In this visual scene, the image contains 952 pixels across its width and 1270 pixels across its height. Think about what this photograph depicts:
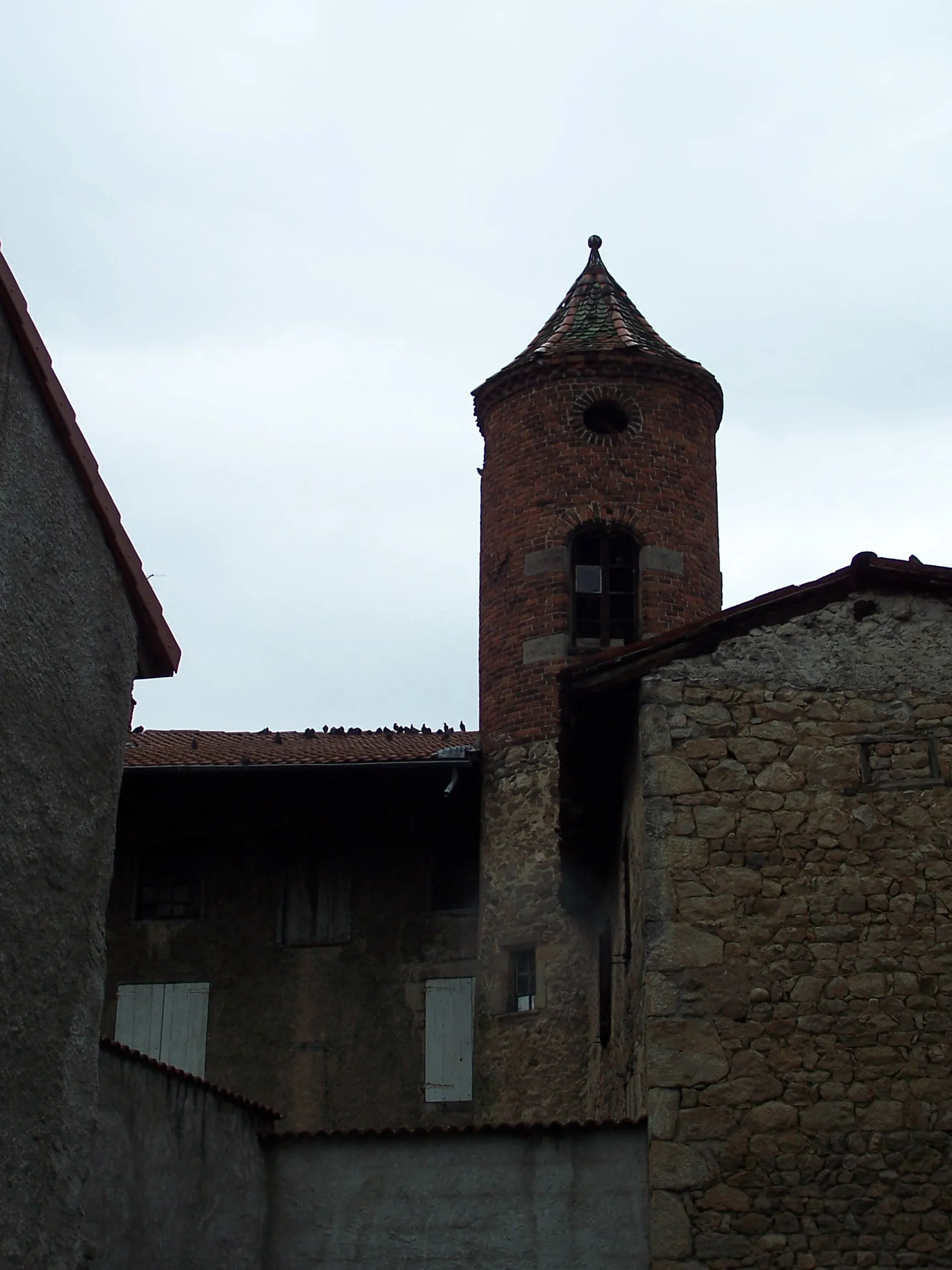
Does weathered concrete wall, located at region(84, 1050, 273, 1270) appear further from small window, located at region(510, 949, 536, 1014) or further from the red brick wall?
the red brick wall

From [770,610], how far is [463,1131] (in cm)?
408

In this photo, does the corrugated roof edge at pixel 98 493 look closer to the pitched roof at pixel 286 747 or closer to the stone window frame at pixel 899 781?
the stone window frame at pixel 899 781

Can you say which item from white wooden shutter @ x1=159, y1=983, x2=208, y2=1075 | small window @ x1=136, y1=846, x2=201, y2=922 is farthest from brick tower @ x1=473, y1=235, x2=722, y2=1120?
small window @ x1=136, y1=846, x2=201, y2=922

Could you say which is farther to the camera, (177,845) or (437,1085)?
(177,845)

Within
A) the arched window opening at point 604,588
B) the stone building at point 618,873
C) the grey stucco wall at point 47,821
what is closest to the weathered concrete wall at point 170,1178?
the grey stucco wall at point 47,821

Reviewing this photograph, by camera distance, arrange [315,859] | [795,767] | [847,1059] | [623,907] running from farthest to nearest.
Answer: [315,859]
[623,907]
[795,767]
[847,1059]

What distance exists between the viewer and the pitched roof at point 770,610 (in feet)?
37.5

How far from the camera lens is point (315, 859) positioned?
19484mm

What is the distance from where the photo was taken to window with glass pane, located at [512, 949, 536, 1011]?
17859mm

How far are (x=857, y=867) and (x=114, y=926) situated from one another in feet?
36.4

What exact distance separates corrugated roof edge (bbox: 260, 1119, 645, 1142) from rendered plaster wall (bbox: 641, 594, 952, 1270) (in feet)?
2.32

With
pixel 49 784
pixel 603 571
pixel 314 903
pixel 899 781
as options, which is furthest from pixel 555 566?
pixel 49 784

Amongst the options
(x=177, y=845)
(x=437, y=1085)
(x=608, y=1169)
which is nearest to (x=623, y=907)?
(x=608, y=1169)

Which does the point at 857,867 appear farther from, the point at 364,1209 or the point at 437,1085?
the point at 437,1085
